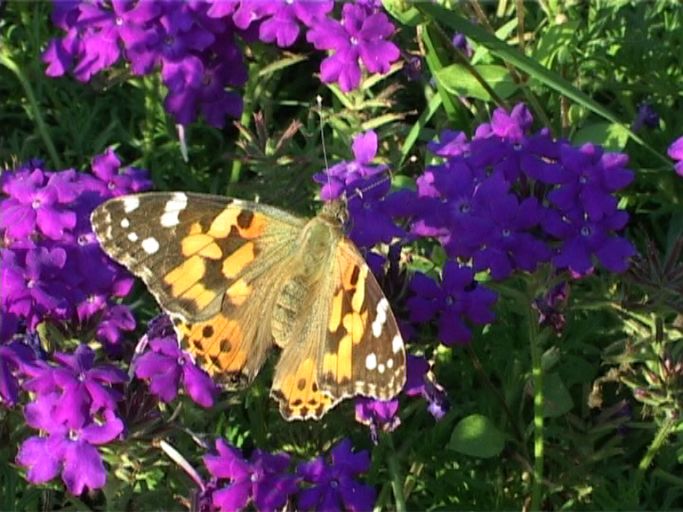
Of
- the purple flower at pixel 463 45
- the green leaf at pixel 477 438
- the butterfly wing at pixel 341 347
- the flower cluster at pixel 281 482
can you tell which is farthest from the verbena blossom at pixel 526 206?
the purple flower at pixel 463 45

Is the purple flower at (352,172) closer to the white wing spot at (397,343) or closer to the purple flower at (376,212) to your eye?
the purple flower at (376,212)

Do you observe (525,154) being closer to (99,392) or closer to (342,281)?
(342,281)

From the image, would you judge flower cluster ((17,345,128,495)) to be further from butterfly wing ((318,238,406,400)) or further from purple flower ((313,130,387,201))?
purple flower ((313,130,387,201))

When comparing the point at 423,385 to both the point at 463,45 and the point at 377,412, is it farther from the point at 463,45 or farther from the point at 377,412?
the point at 463,45

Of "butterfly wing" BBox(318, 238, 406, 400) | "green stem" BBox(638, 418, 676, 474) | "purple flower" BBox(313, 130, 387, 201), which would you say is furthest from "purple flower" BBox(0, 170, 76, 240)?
"green stem" BBox(638, 418, 676, 474)

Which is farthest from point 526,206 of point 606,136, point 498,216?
point 606,136
